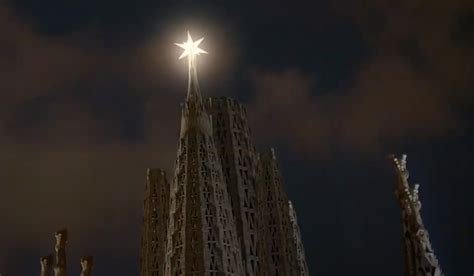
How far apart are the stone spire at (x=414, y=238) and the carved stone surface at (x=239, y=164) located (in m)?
14.9

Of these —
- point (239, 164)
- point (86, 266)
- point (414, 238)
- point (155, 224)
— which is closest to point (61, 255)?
point (86, 266)

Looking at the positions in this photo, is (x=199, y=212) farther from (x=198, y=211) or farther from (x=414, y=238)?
(x=414, y=238)

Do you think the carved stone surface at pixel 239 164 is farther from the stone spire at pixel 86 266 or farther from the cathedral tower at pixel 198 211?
the stone spire at pixel 86 266

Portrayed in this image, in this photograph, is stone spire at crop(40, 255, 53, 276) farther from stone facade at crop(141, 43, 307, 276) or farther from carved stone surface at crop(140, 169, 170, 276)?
carved stone surface at crop(140, 169, 170, 276)

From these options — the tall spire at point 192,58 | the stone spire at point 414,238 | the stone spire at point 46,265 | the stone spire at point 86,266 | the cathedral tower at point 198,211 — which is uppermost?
the tall spire at point 192,58

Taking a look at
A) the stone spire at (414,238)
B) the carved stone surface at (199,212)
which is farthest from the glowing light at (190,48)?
the stone spire at (414,238)

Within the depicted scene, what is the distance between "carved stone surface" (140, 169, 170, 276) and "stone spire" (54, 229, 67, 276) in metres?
12.4

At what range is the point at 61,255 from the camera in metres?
10.8

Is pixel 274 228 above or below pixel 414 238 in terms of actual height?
above

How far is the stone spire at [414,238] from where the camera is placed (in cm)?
661

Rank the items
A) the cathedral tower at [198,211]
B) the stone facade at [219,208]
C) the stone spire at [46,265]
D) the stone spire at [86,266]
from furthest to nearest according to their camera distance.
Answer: the stone facade at [219,208] < the cathedral tower at [198,211] < the stone spire at [46,265] < the stone spire at [86,266]

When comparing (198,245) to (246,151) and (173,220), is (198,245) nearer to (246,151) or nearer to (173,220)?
(173,220)

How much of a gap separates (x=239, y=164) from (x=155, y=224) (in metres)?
3.68

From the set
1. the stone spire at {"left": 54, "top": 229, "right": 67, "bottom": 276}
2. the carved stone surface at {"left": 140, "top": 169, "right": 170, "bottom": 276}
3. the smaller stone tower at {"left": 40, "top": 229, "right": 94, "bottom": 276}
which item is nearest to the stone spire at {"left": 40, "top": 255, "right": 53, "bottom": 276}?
the smaller stone tower at {"left": 40, "top": 229, "right": 94, "bottom": 276}
